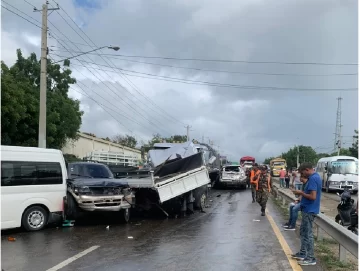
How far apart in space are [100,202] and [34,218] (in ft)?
6.01

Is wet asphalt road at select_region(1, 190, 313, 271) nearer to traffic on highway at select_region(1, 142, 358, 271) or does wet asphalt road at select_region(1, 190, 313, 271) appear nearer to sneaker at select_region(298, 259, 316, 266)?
traffic on highway at select_region(1, 142, 358, 271)

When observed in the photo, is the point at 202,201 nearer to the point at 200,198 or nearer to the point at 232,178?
the point at 200,198

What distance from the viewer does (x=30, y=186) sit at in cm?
1099

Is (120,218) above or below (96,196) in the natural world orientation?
below

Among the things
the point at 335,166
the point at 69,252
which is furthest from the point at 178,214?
the point at 335,166

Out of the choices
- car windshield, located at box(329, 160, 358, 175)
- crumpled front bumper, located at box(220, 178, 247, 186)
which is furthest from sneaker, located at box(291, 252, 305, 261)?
car windshield, located at box(329, 160, 358, 175)

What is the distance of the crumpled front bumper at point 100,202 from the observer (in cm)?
1188

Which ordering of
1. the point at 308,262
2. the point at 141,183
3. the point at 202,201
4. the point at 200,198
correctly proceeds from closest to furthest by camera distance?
the point at 308,262
the point at 141,183
the point at 200,198
the point at 202,201

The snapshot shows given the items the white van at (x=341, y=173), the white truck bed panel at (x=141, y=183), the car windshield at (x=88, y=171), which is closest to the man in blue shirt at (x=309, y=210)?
the white truck bed panel at (x=141, y=183)

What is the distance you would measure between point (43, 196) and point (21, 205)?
673 millimetres

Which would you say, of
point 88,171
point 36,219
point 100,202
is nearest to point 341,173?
point 88,171

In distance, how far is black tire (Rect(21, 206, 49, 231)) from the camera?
35.7 feet

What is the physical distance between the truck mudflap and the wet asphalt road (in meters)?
0.91

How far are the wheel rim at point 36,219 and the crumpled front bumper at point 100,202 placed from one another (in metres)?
1.09
